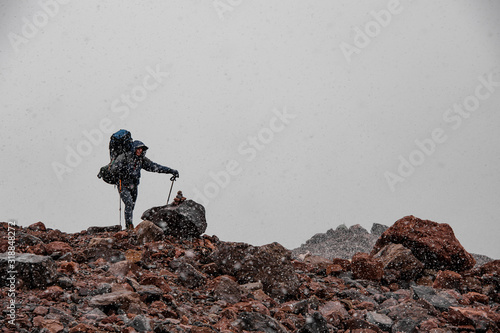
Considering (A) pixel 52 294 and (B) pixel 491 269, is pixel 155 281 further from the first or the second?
(B) pixel 491 269

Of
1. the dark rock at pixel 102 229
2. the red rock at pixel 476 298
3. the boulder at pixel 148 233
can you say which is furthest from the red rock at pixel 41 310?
the red rock at pixel 476 298

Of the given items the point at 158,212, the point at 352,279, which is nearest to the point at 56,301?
the point at 158,212

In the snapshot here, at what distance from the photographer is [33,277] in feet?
20.7

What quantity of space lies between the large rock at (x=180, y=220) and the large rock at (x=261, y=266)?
7.05ft

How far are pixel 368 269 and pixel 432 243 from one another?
2.36m

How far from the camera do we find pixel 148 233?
1008cm

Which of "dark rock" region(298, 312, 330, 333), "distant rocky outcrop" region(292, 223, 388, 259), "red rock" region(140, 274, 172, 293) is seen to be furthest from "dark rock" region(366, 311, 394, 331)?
"distant rocky outcrop" region(292, 223, 388, 259)

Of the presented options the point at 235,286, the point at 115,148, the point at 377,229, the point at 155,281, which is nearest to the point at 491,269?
the point at 235,286

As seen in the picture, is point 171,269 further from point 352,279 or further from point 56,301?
point 352,279

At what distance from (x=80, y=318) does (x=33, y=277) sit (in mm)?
1512

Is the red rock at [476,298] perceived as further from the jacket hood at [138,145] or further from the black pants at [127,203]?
the jacket hood at [138,145]

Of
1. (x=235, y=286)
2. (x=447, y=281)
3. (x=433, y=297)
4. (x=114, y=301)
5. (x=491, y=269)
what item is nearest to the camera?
(x=114, y=301)

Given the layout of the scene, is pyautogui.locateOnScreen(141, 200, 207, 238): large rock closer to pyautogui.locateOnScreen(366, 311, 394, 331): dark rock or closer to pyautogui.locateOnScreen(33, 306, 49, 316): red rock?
pyautogui.locateOnScreen(366, 311, 394, 331): dark rock

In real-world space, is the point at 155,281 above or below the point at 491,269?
above
